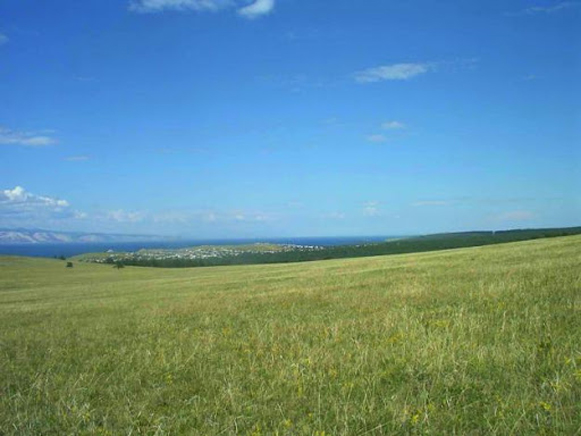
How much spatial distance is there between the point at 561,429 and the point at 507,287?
9335mm

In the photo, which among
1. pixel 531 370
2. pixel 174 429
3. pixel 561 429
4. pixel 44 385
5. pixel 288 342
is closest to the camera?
pixel 561 429

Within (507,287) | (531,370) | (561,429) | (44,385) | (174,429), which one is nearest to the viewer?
(561,429)

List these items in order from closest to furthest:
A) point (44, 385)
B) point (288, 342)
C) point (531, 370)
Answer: point (531, 370) → point (44, 385) → point (288, 342)

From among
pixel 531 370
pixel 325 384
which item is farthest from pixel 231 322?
pixel 531 370

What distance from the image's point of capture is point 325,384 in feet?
23.3

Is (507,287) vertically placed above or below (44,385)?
above

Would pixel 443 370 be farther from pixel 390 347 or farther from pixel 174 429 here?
pixel 174 429

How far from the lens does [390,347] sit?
8.64 meters

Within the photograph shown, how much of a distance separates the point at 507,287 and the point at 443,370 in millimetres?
7685

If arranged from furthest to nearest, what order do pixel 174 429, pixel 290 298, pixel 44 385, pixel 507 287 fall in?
pixel 290 298, pixel 507 287, pixel 44 385, pixel 174 429

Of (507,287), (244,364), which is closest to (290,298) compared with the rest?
(507,287)

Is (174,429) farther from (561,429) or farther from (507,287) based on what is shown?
(507,287)

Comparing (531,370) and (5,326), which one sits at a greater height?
(531,370)

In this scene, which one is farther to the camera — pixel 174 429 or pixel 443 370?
pixel 443 370
